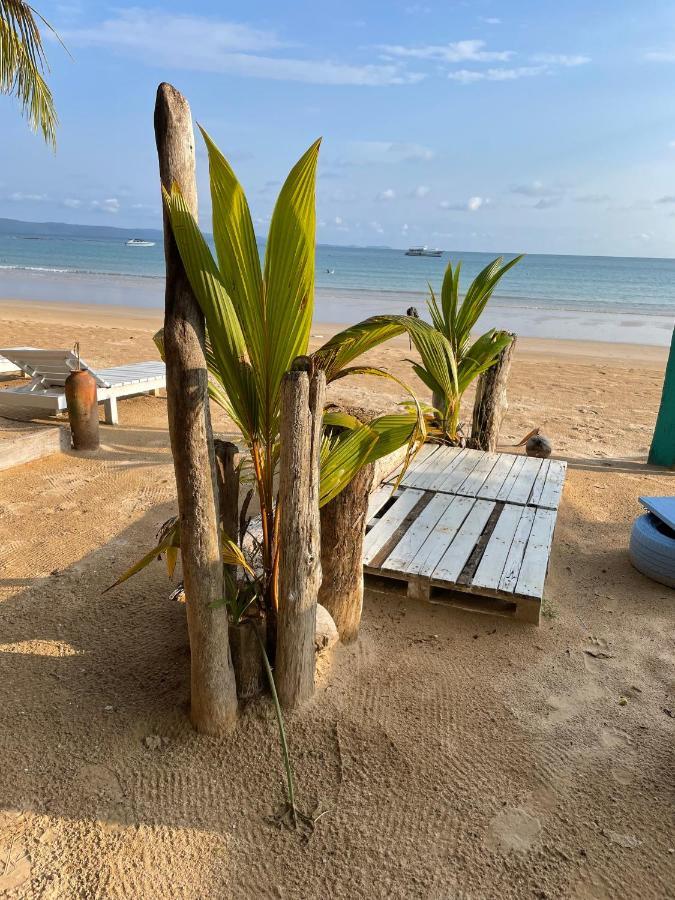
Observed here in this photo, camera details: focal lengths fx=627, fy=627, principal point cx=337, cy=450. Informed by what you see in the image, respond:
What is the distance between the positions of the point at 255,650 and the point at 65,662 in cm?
101

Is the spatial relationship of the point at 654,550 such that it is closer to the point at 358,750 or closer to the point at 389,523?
the point at 389,523

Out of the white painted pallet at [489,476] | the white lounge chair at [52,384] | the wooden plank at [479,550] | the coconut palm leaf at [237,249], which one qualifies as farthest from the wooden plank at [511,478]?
the white lounge chair at [52,384]

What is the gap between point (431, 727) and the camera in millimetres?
2586

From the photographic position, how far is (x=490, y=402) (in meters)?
6.01

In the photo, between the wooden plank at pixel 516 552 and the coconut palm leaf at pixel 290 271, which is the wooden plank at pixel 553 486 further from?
the coconut palm leaf at pixel 290 271

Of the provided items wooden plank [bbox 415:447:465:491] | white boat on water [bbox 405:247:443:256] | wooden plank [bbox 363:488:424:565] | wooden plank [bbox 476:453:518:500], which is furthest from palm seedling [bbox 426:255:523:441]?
white boat on water [bbox 405:247:443:256]

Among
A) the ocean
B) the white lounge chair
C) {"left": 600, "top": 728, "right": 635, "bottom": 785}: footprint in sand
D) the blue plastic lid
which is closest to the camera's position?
{"left": 600, "top": 728, "right": 635, "bottom": 785}: footprint in sand

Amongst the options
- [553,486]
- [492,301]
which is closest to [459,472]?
[553,486]

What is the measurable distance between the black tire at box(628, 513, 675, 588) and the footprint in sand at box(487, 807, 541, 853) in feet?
7.24

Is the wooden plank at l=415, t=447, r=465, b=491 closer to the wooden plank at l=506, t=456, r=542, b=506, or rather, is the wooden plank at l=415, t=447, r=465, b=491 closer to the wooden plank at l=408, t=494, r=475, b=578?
the wooden plank at l=408, t=494, r=475, b=578

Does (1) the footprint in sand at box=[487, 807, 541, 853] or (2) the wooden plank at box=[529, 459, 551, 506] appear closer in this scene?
(1) the footprint in sand at box=[487, 807, 541, 853]

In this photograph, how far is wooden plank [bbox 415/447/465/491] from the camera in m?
4.83

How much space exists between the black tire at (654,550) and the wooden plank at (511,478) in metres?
0.92

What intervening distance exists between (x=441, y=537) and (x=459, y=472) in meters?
1.31
